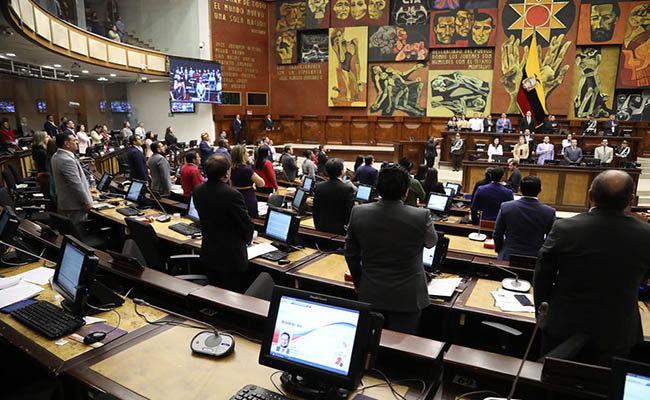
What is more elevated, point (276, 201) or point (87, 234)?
point (276, 201)

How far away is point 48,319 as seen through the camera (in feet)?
8.49

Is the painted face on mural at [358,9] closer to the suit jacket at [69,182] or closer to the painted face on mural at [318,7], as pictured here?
the painted face on mural at [318,7]

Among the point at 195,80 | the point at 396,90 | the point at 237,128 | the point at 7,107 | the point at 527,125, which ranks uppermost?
the point at 195,80

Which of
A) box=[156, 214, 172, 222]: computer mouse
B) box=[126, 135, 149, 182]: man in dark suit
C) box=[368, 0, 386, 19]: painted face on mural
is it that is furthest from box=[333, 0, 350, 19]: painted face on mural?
box=[156, 214, 172, 222]: computer mouse

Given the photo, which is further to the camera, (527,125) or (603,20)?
(603,20)

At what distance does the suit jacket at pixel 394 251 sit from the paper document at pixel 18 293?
7.33 feet

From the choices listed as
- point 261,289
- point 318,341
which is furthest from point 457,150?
point 318,341

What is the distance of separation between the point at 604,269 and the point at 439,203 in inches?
172

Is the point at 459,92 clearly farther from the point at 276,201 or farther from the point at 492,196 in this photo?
the point at 276,201

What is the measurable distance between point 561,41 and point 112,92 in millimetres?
18369

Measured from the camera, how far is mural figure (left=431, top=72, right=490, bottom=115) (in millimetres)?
16453

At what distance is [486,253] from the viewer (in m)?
4.58

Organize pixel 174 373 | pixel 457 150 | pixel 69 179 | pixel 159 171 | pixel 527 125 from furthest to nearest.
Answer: pixel 527 125 → pixel 457 150 → pixel 159 171 → pixel 69 179 → pixel 174 373

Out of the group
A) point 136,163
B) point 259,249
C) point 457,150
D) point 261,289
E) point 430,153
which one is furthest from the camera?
point 457,150
